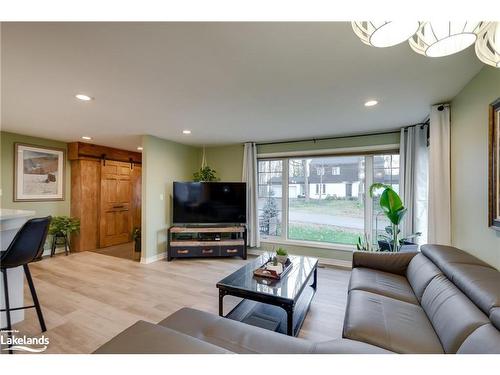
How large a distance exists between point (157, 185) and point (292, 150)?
2.65m

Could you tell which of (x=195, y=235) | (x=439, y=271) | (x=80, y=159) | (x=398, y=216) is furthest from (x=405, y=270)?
(x=80, y=159)

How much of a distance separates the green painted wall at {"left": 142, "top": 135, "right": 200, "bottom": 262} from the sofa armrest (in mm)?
3317

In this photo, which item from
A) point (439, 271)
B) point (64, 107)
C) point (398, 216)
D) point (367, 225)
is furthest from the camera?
point (367, 225)

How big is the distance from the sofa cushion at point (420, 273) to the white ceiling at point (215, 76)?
63.5 inches

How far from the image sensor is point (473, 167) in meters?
1.89

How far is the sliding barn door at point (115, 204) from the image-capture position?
486 cm

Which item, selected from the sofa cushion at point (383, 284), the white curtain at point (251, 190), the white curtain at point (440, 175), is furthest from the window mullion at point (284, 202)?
the white curtain at point (440, 175)

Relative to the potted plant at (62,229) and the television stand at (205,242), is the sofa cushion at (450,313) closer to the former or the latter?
the television stand at (205,242)

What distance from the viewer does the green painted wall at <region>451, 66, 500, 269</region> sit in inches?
65.2

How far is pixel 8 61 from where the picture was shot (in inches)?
64.1

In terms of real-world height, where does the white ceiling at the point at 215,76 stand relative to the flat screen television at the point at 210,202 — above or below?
above

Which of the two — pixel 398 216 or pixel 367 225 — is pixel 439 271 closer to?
pixel 398 216

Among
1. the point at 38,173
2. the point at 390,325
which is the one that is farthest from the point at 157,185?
the point at 390,325

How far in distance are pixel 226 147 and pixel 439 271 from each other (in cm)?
403
